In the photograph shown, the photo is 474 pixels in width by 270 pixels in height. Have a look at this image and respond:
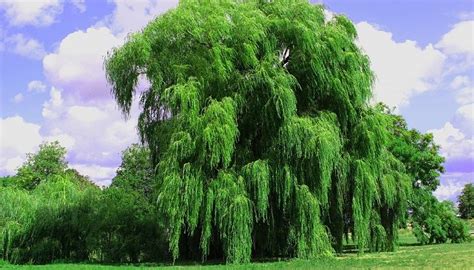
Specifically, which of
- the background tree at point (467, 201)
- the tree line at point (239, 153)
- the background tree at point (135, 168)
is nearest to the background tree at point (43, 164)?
the background tree at point (135, 168)

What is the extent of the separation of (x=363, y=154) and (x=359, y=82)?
3371 millimetres

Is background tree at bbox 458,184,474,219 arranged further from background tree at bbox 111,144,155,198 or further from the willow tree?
the willow tree

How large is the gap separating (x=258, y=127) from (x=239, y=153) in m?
1.57

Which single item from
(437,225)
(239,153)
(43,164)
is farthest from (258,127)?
(43,164)

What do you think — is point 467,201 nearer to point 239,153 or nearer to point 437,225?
point 437,225

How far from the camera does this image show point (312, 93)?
25109 mm

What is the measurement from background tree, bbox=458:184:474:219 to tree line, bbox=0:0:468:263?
2295 inches

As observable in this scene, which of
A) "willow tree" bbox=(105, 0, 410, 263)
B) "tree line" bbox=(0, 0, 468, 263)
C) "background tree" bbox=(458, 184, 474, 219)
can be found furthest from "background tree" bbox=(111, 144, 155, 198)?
"background tree" bbox=(458, 184, 474, 219)

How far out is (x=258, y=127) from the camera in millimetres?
24203

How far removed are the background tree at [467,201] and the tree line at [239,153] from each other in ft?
191

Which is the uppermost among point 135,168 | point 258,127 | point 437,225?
point 135,168

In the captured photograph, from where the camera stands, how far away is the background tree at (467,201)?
81375 mm

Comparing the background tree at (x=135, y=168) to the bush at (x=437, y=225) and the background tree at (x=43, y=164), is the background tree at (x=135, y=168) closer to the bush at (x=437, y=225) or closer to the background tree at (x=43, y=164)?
the background tree at (x=43, y=164)

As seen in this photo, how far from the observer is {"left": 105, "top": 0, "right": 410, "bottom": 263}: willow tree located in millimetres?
21656
